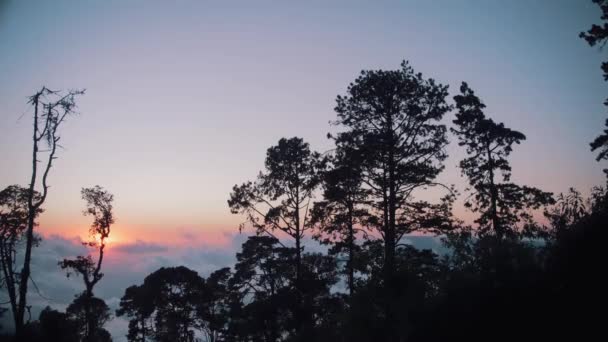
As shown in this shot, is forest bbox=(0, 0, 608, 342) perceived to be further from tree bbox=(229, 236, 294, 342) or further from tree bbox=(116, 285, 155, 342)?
tree bbox=(116, 285, 155, 342)

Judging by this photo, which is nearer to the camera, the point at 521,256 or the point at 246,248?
the point at 521,256

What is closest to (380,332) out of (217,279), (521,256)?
(521,256)

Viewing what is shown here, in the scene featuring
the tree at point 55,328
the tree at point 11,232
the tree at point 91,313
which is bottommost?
the tree at point 91,313

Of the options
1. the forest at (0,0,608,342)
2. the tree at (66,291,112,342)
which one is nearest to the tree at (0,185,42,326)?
the forest at (0,0,608,342)

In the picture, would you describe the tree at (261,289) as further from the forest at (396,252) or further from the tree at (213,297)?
the tree at (213,297)

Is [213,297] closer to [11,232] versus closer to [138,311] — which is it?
[138,311]

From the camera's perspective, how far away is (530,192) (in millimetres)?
21500

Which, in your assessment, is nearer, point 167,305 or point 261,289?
point 261,289

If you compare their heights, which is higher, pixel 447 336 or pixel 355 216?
pixel 355 216

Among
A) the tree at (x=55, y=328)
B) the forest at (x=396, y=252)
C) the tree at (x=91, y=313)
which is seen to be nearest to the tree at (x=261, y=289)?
the forest at (x=396, y=252)

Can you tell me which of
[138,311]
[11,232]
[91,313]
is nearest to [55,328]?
[11,232]

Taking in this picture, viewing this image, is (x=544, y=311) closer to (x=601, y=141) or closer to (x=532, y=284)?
(x=532, y=284)

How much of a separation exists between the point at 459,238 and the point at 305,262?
17487 mm

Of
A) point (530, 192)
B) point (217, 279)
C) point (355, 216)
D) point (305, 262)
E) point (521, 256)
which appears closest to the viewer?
point (521, 256)
